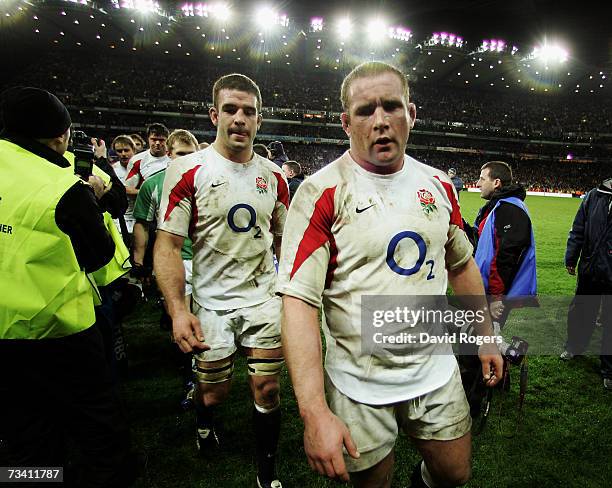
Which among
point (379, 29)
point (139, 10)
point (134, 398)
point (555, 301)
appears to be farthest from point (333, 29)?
point (134, 398)

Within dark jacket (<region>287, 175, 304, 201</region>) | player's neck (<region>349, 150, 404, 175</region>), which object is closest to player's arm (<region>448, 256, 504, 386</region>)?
player's neck (<region>349, 150, 404, 175</region>)

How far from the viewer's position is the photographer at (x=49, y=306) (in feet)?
5.75

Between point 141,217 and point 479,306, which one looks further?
point 141,217

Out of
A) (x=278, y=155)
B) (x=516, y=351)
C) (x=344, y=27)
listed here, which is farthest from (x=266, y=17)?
(x=516, y=351)

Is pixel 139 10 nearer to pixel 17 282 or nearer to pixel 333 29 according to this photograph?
pixel 333 29

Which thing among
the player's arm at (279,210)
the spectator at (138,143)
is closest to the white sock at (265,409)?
the player's arm at (279,210)

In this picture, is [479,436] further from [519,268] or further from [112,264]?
[112,264]

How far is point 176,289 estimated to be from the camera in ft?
8.41

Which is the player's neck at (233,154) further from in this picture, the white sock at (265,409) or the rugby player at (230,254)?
the white sock at (265,409)

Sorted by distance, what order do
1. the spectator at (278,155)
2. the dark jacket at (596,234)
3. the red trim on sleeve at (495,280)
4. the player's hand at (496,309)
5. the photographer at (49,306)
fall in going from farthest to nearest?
the spectator at (278,155)
the dark jacket at (596,234)
the red trim on sleeve at (495,280)
the player's hand at (496,309)
the photographer at (49,306)

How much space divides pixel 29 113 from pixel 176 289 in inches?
50.5

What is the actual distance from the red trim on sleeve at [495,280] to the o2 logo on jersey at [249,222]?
226 centimetres

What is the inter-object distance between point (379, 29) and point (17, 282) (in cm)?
4492

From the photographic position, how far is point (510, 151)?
164 ft
